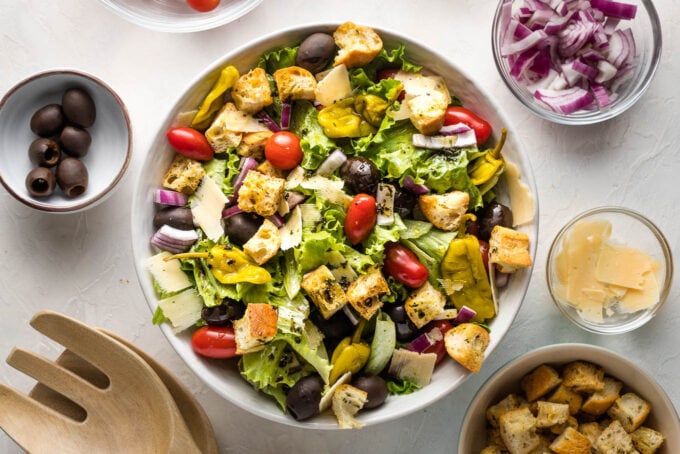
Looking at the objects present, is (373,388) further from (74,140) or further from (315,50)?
(74,140)

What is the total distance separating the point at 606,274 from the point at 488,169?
606mm

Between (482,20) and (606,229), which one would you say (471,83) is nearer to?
(482,20)

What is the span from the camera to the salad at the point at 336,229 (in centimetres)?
247

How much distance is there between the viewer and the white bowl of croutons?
2652 millimetres

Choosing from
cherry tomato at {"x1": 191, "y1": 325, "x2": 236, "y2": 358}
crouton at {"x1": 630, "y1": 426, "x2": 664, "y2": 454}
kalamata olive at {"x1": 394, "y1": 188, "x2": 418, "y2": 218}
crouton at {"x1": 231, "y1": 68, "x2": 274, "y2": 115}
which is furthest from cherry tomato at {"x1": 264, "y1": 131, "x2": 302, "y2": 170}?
crouton at {"x1": 630, "y1": 426, "x2": 664, "y2": 454}

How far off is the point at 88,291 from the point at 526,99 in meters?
1.72

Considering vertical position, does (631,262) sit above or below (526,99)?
below

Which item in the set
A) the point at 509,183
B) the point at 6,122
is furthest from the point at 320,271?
the point at 6,122

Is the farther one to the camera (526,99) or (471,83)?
(526,99)

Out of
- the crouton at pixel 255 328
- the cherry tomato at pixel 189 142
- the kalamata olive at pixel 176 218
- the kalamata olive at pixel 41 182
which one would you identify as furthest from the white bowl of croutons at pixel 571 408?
the kalamata olive at pixel 41 182

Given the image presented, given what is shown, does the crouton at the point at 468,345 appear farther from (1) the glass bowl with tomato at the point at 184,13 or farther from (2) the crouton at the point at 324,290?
(1) the glass bowl with tomato at the point at 184,13

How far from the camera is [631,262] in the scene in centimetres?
277

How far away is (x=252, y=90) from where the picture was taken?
99.2 inches

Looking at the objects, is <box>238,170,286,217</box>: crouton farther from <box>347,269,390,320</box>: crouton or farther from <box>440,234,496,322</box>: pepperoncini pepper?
<box>440,234,496,322</box>: pepperoncini pepper
